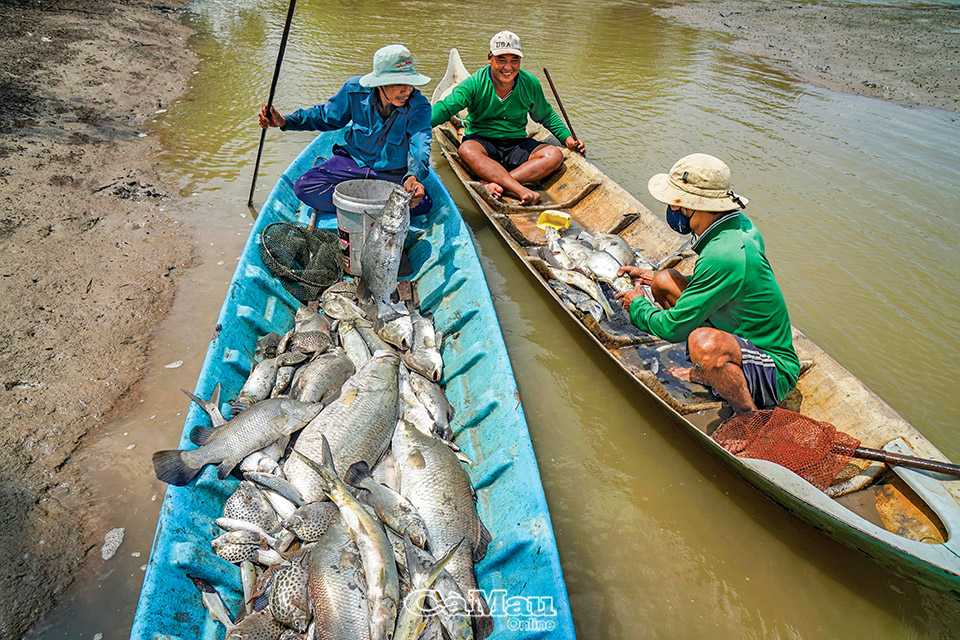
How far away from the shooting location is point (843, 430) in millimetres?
3709

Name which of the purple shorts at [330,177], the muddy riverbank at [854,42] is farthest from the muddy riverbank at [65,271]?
the muddy riverbank at [854,42]

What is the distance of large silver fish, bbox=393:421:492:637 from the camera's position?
2629mm

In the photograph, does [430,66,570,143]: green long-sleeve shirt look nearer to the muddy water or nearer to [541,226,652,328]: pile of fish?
the muddy water

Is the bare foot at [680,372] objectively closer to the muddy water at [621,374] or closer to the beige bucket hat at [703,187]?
the muddy water at [621,374]

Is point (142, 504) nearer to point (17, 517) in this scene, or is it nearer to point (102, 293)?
point (17, 517)

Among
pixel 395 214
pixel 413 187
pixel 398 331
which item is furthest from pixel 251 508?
pixel 413 187

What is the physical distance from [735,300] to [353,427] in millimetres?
2746

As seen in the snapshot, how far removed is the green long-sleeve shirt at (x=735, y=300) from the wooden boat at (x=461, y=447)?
1.27m

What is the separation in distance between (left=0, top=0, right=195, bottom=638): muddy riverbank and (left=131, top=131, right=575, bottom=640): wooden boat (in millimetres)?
1069

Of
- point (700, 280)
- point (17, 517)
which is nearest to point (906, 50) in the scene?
point (700, 280)

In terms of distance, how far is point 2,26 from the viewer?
9789mm

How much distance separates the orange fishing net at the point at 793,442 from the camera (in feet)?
11.0

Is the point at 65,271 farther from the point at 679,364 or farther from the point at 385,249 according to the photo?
the point at 679,364

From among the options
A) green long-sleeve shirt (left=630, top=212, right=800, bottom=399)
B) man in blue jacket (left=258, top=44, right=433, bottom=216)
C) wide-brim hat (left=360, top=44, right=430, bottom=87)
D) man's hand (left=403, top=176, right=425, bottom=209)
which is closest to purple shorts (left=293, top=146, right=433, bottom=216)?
man in blue jacket (left=258, top=44, right=433, bottom=216)
